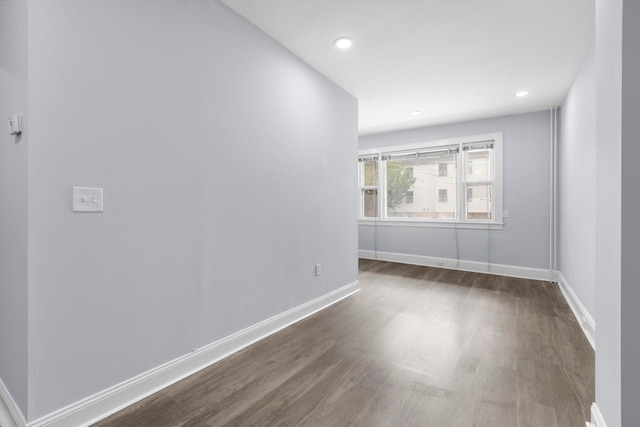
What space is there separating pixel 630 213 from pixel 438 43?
2.16m

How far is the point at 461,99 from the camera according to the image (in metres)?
4.14

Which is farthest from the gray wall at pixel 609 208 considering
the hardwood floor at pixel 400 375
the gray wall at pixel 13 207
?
the gray wall at pixel 13 207

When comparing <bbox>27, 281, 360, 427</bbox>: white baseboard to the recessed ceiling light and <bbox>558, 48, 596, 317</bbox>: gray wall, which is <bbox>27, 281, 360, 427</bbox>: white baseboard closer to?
the recessed ceiling light

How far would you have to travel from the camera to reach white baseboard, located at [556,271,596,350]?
8.46 feet

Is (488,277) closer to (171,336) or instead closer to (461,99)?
(461,99)

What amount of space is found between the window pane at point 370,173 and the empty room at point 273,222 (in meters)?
2.30

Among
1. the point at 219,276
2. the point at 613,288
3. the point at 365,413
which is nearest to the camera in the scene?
the point at 613,288

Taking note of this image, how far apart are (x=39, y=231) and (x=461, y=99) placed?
4.42 meters

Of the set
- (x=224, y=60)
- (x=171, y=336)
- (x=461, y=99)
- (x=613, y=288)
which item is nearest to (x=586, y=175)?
(x=461, y=99)

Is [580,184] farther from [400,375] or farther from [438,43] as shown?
[400,375]

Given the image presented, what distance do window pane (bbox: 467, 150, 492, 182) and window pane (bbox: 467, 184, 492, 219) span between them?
130mm

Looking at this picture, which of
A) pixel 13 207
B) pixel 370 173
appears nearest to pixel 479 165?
pixel 370 173

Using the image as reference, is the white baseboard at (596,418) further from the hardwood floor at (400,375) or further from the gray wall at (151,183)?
the gray wall at (151,183)

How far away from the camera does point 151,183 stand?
5.99 feet
